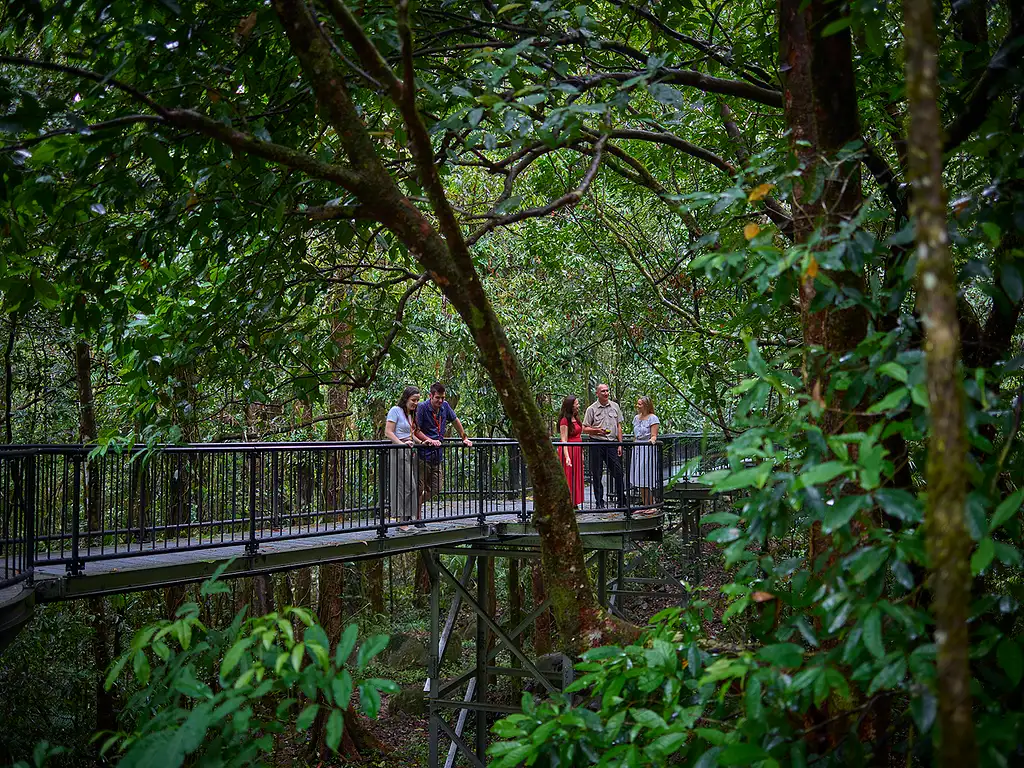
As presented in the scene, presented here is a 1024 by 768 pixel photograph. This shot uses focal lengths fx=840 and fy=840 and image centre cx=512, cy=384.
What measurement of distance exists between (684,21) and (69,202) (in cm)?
444

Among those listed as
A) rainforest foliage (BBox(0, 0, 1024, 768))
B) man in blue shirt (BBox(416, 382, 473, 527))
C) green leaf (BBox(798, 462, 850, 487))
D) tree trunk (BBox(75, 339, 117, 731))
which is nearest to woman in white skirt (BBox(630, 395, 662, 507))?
man in blue shirt (BBox(416, 382, 473, 527))

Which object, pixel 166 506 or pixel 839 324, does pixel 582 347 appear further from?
pixel 839 324

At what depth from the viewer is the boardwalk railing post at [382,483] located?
9492mm

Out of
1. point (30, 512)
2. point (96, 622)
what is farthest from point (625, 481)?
point (30, 512)

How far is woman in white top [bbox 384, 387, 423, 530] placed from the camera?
390 inches

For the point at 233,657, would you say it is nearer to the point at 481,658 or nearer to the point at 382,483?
the point at 382,483

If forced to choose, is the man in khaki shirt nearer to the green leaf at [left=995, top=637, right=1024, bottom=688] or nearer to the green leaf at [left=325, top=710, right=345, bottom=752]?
the green leaf at [left=995, top=637, right=1024, bottom=688]

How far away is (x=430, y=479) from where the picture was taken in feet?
35.2

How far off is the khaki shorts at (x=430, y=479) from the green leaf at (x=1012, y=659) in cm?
852

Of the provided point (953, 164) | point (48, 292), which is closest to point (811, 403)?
point (953, 164)

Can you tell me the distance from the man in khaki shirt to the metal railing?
0.03m

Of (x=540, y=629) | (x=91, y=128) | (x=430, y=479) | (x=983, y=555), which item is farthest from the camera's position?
(x=540, y=629)

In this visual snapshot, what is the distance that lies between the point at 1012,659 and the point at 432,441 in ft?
27.8

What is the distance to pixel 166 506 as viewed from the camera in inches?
325
